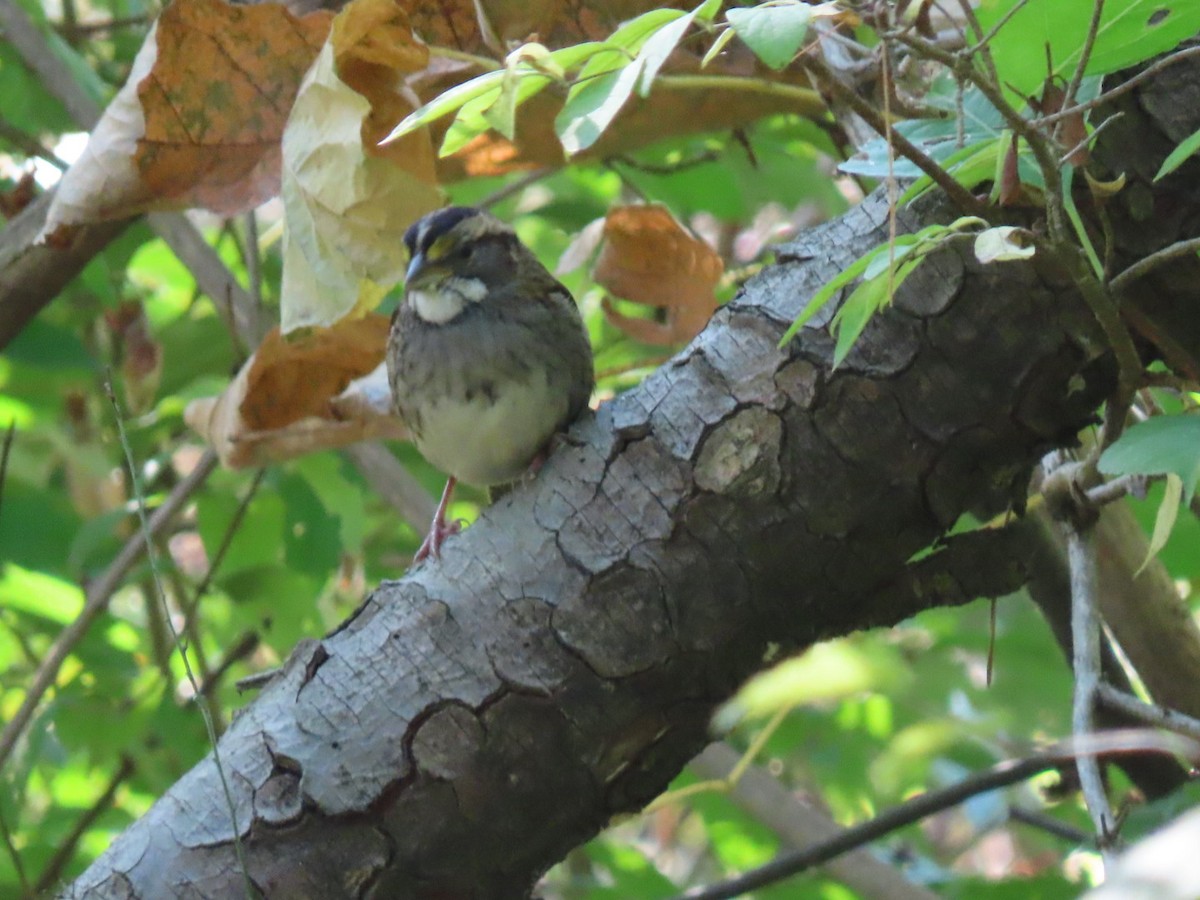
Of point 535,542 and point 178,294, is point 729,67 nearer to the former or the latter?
point 535,542

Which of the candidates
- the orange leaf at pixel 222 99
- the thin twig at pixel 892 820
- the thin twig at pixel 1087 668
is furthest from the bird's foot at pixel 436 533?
the thin twig at pixel 1087 668

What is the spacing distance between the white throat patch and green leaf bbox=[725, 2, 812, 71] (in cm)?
138

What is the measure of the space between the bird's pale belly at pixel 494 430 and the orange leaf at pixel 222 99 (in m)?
0.46

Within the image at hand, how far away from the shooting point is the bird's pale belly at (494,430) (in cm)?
211

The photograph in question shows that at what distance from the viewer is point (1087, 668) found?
4.71 ft

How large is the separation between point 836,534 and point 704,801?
1627 mm

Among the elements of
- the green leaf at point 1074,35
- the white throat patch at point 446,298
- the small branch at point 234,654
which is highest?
the green leaf at point 1074,35

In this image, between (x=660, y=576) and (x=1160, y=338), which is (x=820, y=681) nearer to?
(x=660, y=576)

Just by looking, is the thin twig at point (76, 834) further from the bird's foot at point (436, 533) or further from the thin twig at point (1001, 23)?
the thin twig at point (1001, 23)

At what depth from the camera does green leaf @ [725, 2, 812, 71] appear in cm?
94

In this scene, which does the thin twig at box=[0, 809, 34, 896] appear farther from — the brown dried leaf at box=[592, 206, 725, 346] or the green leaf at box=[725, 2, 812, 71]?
the green leaf at box=[725, 2, 812, 71]

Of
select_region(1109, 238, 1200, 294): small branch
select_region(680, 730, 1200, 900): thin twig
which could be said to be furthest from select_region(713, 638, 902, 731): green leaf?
select_region(680, 730, 1200, 900): thin twig

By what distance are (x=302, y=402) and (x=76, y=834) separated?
120 centimetres

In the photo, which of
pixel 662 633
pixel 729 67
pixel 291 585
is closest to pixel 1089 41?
pixel 662 633
